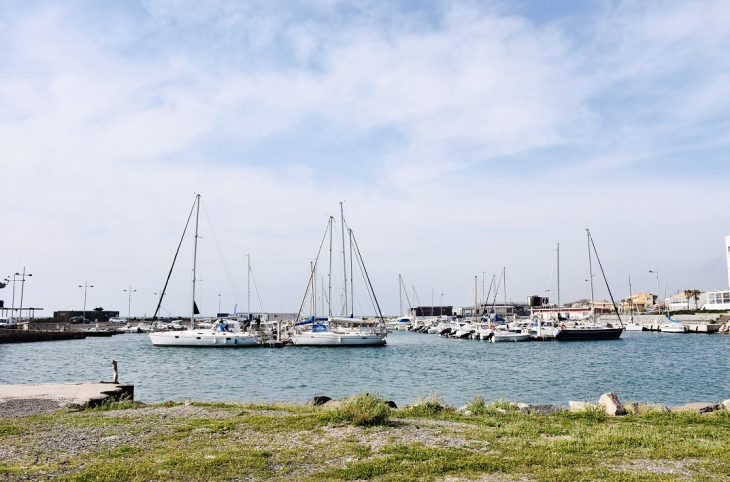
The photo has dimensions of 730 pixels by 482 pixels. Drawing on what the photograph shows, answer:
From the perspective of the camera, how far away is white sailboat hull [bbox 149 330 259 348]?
6531 centimetres

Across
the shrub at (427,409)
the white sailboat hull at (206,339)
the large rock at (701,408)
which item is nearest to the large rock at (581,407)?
the large rock at (701,408)

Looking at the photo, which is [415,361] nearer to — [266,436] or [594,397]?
[594,397]

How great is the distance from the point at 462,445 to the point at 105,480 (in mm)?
6625

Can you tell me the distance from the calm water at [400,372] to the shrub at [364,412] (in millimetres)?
13998

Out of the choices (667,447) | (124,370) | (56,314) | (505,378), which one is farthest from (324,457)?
(56,314)

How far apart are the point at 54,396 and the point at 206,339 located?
4697 centimetres

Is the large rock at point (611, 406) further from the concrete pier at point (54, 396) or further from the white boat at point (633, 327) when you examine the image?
the white boat at point (633, 327)

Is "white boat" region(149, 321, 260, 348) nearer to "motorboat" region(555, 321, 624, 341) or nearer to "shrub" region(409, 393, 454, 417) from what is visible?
→ "motorboat" region(555, 321, 624, 341)

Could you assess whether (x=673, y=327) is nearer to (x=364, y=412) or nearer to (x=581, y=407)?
(x=581, y=407)

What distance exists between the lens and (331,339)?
65625 millimetres

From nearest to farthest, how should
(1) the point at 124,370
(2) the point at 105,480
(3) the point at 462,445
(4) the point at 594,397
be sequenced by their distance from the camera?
(2) the point at 105,480 → (3) the point at 462,445 → (4) the point at 594,397 → (1) the point at 124,370

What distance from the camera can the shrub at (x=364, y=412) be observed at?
1345cm

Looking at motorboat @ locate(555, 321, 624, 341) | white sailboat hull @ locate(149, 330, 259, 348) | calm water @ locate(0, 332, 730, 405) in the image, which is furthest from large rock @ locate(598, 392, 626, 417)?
motorboat @ locate(555, 321, 624, 341)

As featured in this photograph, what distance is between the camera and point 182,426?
1362 centimetres
